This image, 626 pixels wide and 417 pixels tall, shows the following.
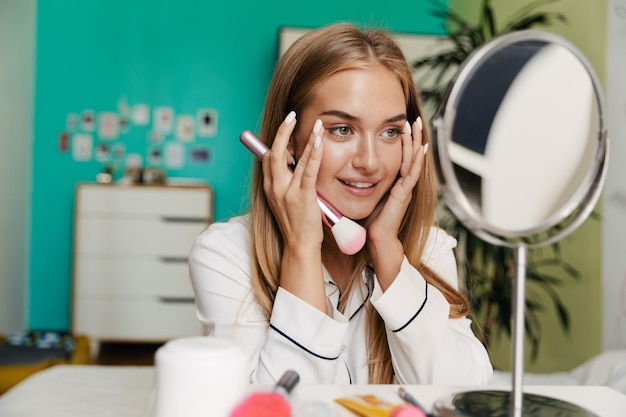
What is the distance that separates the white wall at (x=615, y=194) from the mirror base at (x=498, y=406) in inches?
72.9

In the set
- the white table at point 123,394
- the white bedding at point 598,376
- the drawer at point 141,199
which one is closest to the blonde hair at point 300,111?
the white table at point 123,394

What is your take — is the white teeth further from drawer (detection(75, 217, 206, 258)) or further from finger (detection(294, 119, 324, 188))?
drawer (detection(75, 217, 206, 258))

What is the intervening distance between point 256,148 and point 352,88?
181mm

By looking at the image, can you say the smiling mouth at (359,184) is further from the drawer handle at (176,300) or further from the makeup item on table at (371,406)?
the drawer handle at (176,300)

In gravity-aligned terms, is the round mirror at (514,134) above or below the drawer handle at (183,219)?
above

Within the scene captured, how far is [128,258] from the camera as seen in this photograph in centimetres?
402

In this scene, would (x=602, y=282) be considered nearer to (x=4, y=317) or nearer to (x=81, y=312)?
(x=81, y=312)

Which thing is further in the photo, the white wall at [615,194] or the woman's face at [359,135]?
the white wall at [615,194]

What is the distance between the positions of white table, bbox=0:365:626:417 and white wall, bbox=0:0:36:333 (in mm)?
2690

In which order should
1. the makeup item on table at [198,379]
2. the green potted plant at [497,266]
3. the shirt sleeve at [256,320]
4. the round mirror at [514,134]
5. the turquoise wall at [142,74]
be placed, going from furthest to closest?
the turquoise wall at [142,74]
the green potted plant at [497,266]
the shirt sleeve at [256,320]
the round mirror at [514,134]
the makeup item on table at [198,379]

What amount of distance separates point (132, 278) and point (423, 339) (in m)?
3.29

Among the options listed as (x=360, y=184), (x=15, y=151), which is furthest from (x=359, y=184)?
(x=15, y=151)

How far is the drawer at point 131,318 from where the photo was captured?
4.00 metres

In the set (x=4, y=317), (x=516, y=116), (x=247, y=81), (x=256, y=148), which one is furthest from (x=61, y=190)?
(x=516, y=116)
